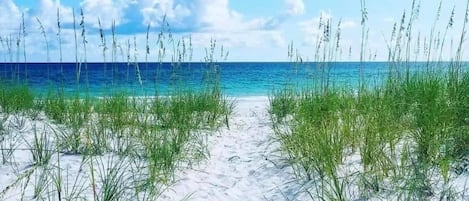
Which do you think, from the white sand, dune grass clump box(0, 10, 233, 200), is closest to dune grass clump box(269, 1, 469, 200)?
the white sand

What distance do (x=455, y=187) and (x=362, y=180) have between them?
647 mm

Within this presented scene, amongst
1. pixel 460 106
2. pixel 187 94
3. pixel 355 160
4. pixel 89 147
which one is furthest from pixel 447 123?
pixel 187 94

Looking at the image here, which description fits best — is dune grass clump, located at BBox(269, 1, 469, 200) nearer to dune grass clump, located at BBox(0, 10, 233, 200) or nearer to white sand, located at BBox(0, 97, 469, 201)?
white sand, located at BBox(0, 97, 469, 201)

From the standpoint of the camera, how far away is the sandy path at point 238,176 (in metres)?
4.12

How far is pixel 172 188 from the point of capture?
13.7 ft

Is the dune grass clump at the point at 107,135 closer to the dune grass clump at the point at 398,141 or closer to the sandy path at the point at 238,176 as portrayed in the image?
the sandy path at the point at 238,176

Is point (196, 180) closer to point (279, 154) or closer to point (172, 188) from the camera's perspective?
point (172, 188)

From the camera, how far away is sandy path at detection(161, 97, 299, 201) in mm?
4121

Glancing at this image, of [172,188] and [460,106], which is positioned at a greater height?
[460,106]

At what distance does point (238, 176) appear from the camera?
477 cm

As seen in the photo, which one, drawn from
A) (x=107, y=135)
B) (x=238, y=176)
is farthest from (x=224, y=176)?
(x=107, y=135)

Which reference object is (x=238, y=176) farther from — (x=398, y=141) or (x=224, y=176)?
(x=398, y=141)

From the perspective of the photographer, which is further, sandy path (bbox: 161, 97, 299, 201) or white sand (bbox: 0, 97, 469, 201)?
sandy path (bbox: 161, 97, 299, 201)

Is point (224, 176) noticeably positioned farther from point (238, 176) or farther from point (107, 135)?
point (107, 135)
